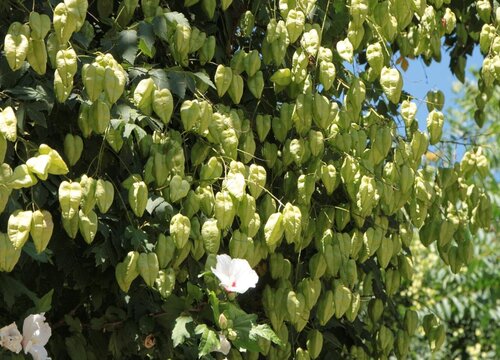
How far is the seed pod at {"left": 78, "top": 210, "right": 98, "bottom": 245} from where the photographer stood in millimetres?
2266

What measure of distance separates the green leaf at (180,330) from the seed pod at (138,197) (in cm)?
26

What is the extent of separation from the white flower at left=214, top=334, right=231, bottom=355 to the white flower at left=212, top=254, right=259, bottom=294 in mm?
108

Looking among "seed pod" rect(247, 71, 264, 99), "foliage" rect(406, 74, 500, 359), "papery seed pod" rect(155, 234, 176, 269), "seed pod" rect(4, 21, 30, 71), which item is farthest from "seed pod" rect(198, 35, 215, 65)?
"foliage" rect(406, 74, 500, 359)

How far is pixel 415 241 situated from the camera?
6.78 meters

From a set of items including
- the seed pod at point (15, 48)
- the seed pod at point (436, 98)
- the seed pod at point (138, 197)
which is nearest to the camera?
the seed pod at point (15, 48)

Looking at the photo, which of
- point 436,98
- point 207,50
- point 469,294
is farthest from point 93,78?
point 469,294

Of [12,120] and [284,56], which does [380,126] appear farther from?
[12,120]

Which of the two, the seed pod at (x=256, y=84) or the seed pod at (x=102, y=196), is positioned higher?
the seed pod at (x=256, y=84)

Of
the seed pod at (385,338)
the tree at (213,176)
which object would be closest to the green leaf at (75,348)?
the tree at (213,176)

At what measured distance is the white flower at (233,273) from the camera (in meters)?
2.44

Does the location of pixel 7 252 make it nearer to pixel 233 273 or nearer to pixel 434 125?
pixel 233 273

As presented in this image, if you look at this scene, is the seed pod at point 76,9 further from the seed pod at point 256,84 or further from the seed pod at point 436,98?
the seed pod at point 436,98

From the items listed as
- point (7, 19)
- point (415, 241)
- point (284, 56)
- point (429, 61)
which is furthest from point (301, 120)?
point (415, 241)

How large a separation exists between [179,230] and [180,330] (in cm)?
22
